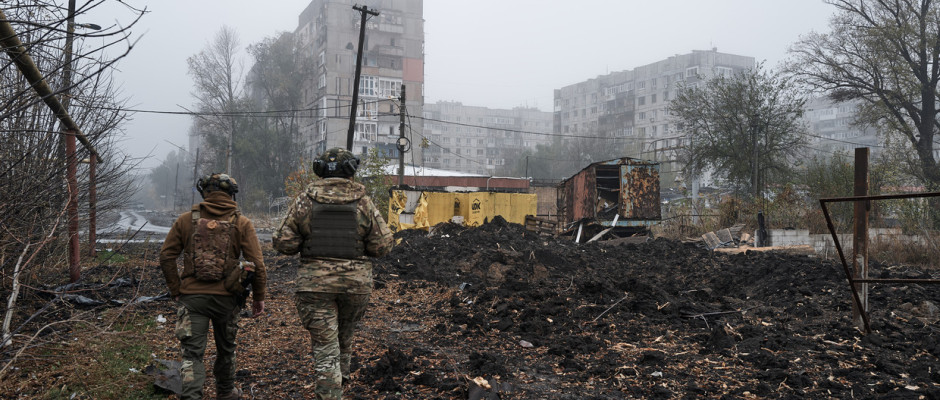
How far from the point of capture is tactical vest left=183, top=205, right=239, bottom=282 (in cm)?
364

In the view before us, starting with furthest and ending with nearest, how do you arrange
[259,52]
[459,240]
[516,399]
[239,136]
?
[259,52]
[239,136]
[459,240]
[516,399]

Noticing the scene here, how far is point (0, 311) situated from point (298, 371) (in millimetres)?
3128

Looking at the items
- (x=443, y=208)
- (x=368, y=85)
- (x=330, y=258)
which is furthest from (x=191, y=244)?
(x=368, y=85)

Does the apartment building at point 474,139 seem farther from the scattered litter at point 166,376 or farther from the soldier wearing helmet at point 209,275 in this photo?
the soldier wearing helmet at point 209,275

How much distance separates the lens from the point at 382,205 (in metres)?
18.7

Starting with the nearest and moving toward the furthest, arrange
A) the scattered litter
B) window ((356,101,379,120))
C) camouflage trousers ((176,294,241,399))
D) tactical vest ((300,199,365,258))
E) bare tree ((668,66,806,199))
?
camouflage trousers ((176,294,241,399))
tactical vest ((300,199,365,258))
the scattered litter
bare tree ((668,66,806,199))
window ((356,101,379,120))

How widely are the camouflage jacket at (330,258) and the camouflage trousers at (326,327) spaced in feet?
0.21

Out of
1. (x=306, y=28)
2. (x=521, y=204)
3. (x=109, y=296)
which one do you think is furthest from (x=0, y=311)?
(x=306, y=28)

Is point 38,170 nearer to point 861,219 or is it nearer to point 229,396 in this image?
point 229,396

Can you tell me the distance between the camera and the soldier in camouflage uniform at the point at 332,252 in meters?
3.68

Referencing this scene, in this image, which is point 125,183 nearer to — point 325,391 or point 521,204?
point 325,391

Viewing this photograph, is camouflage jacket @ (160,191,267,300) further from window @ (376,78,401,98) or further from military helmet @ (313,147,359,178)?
window @ (376,78,401,98)

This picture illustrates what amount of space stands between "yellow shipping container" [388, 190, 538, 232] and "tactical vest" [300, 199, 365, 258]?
13.7 meters

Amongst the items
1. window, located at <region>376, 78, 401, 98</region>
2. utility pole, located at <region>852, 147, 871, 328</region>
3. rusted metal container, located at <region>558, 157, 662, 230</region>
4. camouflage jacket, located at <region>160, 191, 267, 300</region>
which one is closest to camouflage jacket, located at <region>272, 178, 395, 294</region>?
camouflage jacket, located at <region>160, 191, 267, 300</region>
